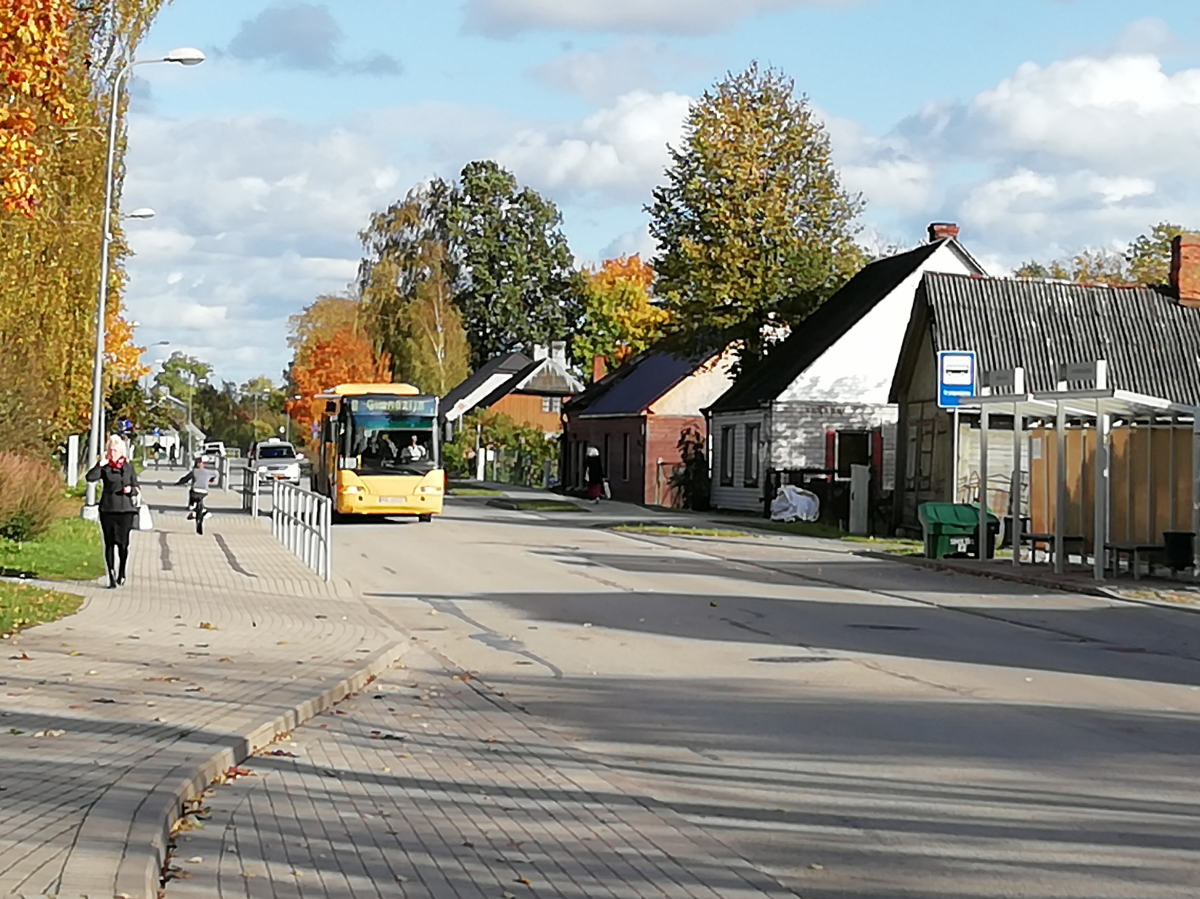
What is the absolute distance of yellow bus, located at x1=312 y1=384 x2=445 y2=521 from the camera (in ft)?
130

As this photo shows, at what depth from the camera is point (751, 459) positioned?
50.9 meters

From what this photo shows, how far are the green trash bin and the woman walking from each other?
14.5 meters

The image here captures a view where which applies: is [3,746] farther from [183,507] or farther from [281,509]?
[183,507]

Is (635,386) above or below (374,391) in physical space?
above

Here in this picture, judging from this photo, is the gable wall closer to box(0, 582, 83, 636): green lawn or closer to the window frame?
the window frame

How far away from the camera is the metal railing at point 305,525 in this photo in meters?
23.5

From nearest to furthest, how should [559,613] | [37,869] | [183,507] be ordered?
[37,869]
[559,613]
[183,507]

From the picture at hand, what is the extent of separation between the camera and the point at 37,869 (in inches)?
252

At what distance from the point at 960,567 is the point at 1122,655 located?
11.7 m

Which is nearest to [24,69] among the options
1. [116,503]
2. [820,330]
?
[116,503]

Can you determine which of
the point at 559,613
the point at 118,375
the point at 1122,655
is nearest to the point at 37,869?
the point at 1122,655

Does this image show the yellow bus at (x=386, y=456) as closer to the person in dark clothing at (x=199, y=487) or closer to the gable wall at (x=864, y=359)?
the person in dark clothing at (x=199, y=487)

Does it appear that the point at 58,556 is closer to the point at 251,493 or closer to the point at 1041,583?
the point at 1041,583

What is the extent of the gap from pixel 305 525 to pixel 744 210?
2383 centimetres
